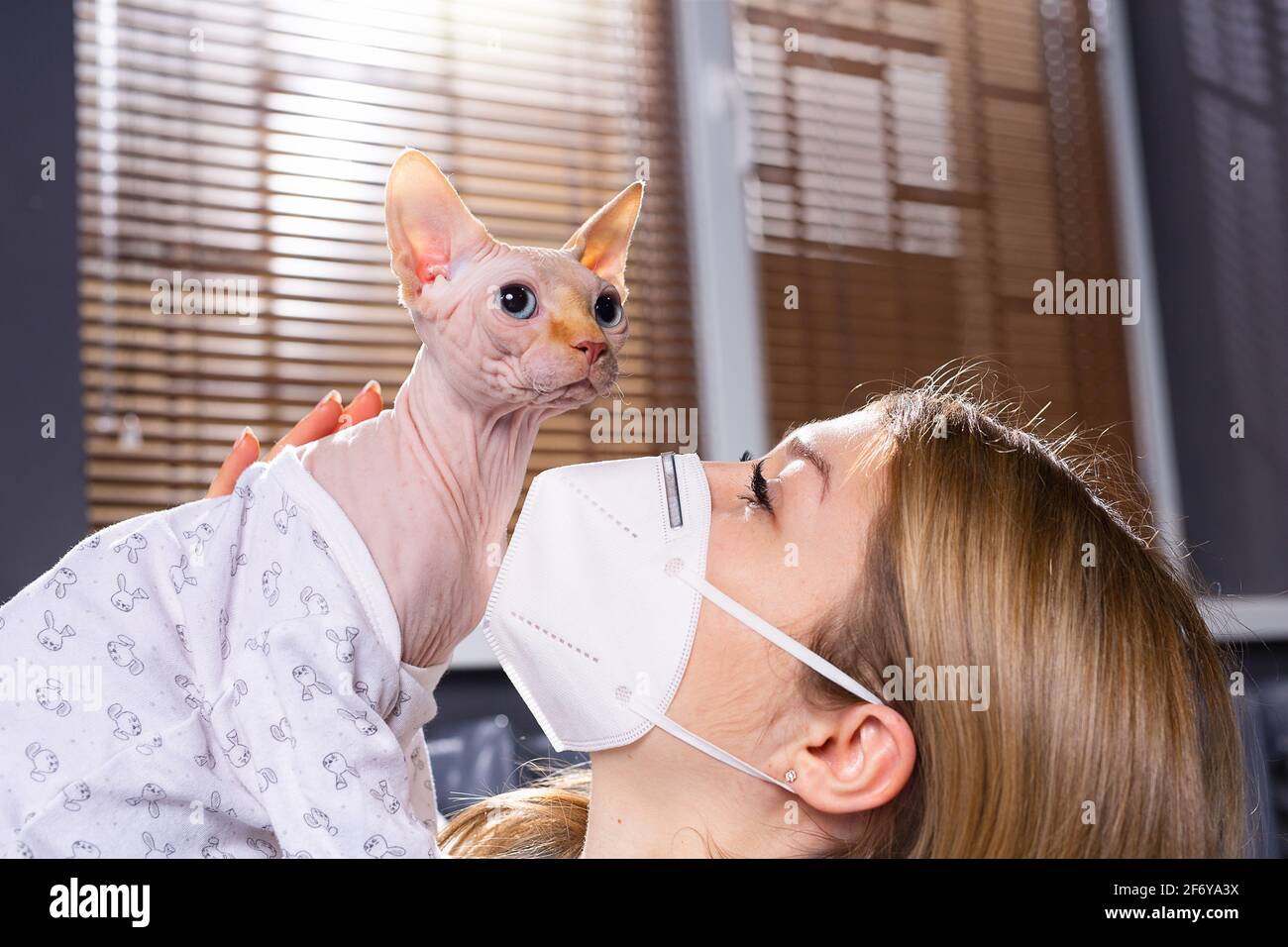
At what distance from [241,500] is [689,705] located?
1.32 feet

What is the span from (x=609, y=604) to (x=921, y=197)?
230 cm

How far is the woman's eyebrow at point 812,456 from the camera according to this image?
897 millimetres

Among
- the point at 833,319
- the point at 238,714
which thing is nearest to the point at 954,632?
the point at 238,714

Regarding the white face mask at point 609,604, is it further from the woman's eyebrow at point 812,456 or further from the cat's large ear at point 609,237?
the cat's large ear at point 609,237

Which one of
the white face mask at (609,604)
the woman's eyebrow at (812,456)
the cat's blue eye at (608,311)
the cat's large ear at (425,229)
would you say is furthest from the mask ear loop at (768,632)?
the cat's large ear at (425,229)

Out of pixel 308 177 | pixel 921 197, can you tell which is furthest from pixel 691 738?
pixel 921 197

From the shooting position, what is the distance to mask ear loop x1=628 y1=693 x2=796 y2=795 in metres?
0.87

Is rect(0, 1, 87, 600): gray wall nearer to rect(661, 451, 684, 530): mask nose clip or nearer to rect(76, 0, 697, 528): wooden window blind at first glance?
rect(76, 0, 697, 528): wooden window blind

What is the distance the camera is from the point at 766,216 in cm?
280

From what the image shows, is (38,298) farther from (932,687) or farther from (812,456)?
(932,687)

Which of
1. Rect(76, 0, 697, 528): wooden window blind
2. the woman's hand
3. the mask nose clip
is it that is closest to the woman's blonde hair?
the mask nose clip

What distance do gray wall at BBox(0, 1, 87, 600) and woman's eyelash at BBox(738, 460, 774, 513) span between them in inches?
64.0

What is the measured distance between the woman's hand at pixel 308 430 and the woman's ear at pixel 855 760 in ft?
1.68
